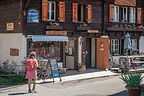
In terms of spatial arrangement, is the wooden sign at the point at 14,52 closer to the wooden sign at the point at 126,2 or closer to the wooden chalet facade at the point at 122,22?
the wooden chalet facade at the point at 122,22

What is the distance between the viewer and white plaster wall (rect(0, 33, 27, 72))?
1675 cm

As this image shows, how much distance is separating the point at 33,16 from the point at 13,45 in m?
2.29

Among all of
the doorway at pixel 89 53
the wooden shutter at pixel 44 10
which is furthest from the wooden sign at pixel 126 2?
the wooden shutter at pixel 44 10

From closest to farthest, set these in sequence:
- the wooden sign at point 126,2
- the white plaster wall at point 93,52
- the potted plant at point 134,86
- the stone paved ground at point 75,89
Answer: the potted plant at point 134,86, the stone paved ground at point 75,89, the white plaster wall at point 93,52, the wooden sign at point 126,2

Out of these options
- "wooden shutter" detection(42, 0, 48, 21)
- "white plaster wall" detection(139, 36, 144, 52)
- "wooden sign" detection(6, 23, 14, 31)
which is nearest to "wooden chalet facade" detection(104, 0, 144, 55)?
"white plaster wall" detection(139, 36, 144, 52)

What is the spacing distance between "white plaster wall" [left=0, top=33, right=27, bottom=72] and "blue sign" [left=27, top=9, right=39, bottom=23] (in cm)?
109

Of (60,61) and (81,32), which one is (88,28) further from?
(60,61)

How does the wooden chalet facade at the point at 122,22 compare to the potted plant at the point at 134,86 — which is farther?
the wooden chalet facade at the point at 122,22

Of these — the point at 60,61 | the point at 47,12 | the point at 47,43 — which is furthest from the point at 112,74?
the point at 47,12

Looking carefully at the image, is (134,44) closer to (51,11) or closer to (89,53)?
(89,53)

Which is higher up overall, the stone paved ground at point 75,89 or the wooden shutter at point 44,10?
the wooden shutter at point 44,10

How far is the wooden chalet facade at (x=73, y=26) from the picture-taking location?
56.1 ft

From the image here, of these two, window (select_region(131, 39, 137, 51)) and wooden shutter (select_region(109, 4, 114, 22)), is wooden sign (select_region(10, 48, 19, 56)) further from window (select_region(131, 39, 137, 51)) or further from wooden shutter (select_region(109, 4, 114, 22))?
window (select_region(131, 39, 137, 51))

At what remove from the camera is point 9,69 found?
56.6 feet
